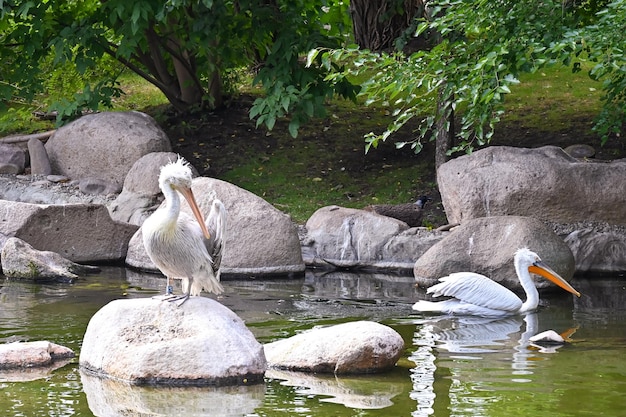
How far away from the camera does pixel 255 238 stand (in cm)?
1260

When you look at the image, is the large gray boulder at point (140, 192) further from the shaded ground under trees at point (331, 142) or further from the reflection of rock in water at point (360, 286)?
the reflection of rock in water at point (360, 286)

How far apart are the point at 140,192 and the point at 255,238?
290 centimetres

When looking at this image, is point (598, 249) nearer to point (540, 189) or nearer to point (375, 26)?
point (540, 189)

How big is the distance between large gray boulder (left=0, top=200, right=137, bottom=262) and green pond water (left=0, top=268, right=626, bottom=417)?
40.6 inches

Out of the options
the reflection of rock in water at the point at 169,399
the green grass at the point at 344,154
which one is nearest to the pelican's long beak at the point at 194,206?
the reflection of rock in water at the point at 169,399

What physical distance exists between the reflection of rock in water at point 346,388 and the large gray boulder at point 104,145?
919 centimetres

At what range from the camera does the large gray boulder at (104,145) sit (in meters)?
16.5

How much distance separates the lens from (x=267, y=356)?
800 cm

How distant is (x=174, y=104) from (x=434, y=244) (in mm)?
7658

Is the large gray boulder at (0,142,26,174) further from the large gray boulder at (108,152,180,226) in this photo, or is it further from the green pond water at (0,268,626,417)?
the green pond water at (0,268,626,417)

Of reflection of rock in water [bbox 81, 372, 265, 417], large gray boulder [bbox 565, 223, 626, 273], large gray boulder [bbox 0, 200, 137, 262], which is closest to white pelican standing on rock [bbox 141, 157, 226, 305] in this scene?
reflection of rock in water [bbox 81, 372, 265, 417]

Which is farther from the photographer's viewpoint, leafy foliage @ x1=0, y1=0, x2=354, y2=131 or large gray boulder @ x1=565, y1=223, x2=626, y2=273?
leafy foliage @ x1=0, y1=0, x2=354, y2=131

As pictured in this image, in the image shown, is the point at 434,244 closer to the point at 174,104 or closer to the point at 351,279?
the point at 351,279

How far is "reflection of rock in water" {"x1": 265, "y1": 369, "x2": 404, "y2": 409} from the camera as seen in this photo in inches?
276
